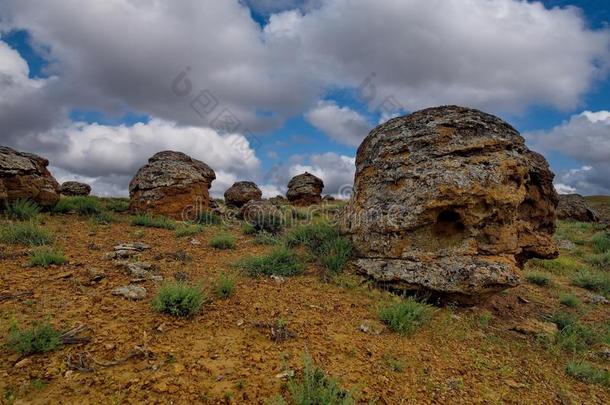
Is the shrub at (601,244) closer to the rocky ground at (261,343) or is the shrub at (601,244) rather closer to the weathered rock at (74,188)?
the rocky ground at (261,343)

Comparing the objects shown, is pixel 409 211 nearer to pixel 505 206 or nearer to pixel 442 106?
pixel 505 206

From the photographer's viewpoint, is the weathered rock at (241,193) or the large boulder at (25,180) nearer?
the large boulder at (25,180)

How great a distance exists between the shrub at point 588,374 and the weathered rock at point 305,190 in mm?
23461

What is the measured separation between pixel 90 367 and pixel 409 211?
15.3ft

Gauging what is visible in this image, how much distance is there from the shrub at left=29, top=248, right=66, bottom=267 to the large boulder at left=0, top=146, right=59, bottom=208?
5.03 m

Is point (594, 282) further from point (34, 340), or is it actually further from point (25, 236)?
point (25, 236)

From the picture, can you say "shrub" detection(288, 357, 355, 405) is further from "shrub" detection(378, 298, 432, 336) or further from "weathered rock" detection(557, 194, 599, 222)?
"weathered rock" detection(557, 194, 599, 222)

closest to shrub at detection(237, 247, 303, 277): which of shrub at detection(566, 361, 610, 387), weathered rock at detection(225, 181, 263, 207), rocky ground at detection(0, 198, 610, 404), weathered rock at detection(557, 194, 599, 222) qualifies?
rocky ground at detection(0, 198, 610, 404)

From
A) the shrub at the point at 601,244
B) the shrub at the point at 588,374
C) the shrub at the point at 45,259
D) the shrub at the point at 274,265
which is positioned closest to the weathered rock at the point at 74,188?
the shrub at the point at 45,259

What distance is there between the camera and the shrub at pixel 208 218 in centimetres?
1239

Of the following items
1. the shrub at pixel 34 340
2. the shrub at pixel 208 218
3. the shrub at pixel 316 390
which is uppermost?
the shrub at pixel 208 218

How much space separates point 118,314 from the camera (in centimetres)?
407

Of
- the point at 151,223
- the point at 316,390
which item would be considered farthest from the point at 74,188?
the point at 316,390

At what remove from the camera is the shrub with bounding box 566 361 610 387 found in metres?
4.09
